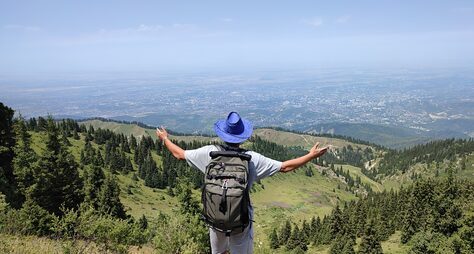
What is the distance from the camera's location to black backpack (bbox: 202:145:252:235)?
21.2ft

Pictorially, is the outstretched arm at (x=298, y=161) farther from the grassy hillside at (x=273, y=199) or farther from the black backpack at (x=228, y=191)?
the grassy hillside at (x=273, y=199)

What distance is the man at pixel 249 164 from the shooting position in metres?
6.98

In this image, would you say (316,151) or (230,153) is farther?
(316,151)

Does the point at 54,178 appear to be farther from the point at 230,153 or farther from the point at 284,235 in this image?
the point at 284,235

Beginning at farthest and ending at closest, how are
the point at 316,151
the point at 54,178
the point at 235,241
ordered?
the point at 54,178, the point at 316,151, the point at 235,241

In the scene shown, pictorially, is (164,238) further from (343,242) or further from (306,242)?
(306,242)

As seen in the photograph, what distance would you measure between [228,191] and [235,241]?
4.31 ft

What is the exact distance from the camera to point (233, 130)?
7.04 meters

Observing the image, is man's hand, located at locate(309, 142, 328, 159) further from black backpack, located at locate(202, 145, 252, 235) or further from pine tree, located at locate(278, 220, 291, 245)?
pine tree, located at locate(278, 220, 291, 245)

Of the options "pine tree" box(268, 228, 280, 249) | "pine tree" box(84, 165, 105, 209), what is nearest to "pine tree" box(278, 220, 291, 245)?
"pine tree" box(268, 228, 280, 249)

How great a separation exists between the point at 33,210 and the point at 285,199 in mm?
133788

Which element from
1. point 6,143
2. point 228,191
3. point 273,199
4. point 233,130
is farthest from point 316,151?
point 273,199

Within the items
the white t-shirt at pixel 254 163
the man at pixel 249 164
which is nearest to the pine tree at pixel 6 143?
the white t-shirt at pixel 254 163

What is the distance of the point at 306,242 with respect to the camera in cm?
8938
